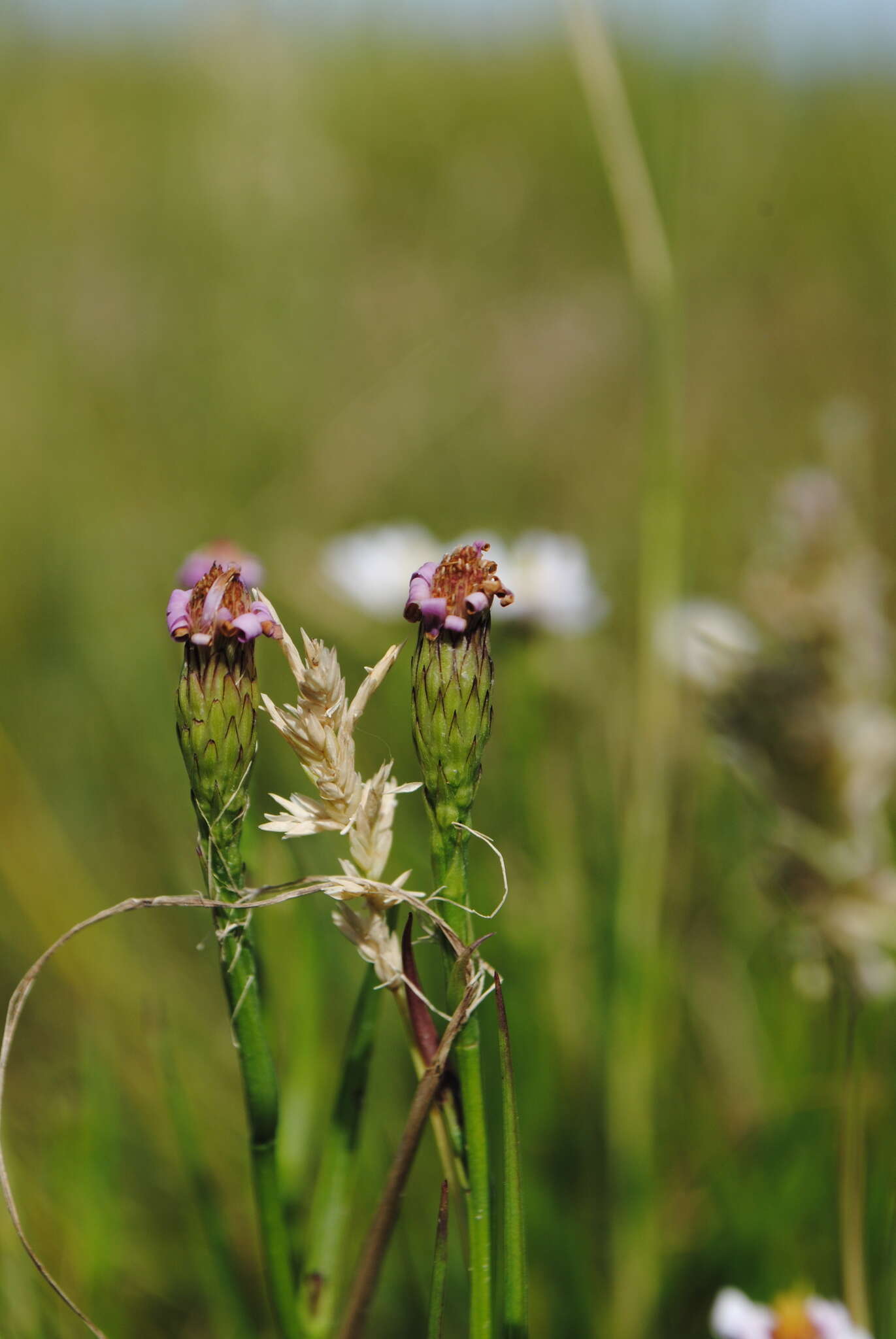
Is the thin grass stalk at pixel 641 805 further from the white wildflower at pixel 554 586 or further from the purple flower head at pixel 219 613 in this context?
the purple flower head at pixel 219 613

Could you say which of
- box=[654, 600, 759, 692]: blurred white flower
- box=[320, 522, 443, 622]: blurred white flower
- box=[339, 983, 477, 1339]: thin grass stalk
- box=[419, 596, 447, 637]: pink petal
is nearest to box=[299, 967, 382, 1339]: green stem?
box=[339, 983, 477, 1339]: thin grass stalk

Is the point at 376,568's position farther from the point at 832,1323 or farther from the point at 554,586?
the point at 832,1323

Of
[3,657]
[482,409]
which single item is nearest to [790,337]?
[482,409]

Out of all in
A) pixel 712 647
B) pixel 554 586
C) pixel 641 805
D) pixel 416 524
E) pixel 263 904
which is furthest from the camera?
pixel 416 524

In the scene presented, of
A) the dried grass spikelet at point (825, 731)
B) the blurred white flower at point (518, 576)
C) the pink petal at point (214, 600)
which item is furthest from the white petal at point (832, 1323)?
the blurred white flower at point (518, 576)

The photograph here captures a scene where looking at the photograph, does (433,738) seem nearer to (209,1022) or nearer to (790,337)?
(209,1022)

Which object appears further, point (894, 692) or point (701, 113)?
point (894, 692)

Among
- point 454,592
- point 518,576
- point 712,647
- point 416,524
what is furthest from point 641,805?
point 416,524
